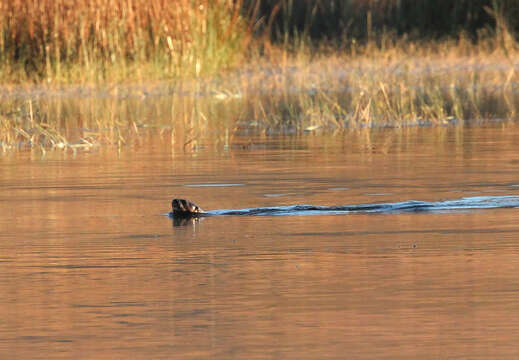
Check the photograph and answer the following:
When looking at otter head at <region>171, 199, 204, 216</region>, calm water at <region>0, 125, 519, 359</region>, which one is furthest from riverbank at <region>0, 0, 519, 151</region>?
otter head at <region>171, 199, 204, 216</region>

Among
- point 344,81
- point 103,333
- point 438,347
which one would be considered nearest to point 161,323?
point 103,333

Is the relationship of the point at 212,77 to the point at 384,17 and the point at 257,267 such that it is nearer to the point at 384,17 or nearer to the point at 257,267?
the point at 384,17

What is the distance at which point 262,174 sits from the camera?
32.9 feet

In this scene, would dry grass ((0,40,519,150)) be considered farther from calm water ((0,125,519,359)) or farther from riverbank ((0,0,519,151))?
calm water ((0,125,519,359))

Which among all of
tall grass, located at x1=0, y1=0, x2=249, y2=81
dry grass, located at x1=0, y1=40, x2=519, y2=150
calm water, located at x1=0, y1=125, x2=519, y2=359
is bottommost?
calm water, located at x1=0, y1=125, x2=519, y2=359

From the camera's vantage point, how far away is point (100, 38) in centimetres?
2248

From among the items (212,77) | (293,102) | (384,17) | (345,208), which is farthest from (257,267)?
(384,17)

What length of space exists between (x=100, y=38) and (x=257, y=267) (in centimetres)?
1693

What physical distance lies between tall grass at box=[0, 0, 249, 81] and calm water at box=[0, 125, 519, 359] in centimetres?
1212

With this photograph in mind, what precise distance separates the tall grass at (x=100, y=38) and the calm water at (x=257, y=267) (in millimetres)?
12122

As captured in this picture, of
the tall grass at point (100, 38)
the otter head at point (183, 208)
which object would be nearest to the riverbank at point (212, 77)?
the tall grass at point (100, 38)

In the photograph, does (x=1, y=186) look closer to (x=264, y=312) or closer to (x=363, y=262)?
(x=363, y=262)

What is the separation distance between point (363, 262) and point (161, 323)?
1360 mm

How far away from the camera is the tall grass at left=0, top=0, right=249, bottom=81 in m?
22.2
